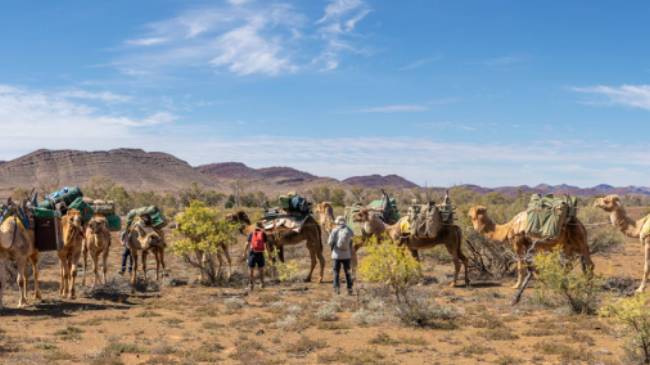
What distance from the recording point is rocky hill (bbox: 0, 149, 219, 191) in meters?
113

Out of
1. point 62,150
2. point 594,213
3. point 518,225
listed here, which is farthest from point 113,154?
point 518,225

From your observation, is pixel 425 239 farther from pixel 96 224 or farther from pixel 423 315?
pixel 96 224

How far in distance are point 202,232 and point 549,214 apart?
9.21 meters

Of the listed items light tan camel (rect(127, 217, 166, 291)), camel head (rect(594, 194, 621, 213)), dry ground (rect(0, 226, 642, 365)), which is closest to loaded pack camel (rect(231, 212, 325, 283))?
dry ground (rect(0, 226, 642, 365))

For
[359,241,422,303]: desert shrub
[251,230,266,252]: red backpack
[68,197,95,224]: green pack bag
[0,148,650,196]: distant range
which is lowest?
[359,241,422,303]: desert shrub

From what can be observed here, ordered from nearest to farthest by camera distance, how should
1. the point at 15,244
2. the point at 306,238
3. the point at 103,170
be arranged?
the point at 15,244 → the point at 306,238 → the point at 103,170

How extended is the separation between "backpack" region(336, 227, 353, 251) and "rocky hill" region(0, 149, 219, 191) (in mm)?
102306

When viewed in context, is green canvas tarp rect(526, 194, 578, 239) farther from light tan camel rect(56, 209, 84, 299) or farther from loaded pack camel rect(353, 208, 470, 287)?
light tan camel rect(56, 209, 84, 299)

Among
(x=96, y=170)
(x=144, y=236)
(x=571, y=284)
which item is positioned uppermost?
(x=96, y=170)

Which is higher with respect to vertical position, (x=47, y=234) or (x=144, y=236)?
(x=47, y=234)

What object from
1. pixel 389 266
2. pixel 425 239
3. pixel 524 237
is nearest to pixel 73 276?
pixel 389 266

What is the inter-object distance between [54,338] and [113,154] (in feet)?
420

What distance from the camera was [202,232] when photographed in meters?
16.7

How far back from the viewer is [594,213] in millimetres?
29516
